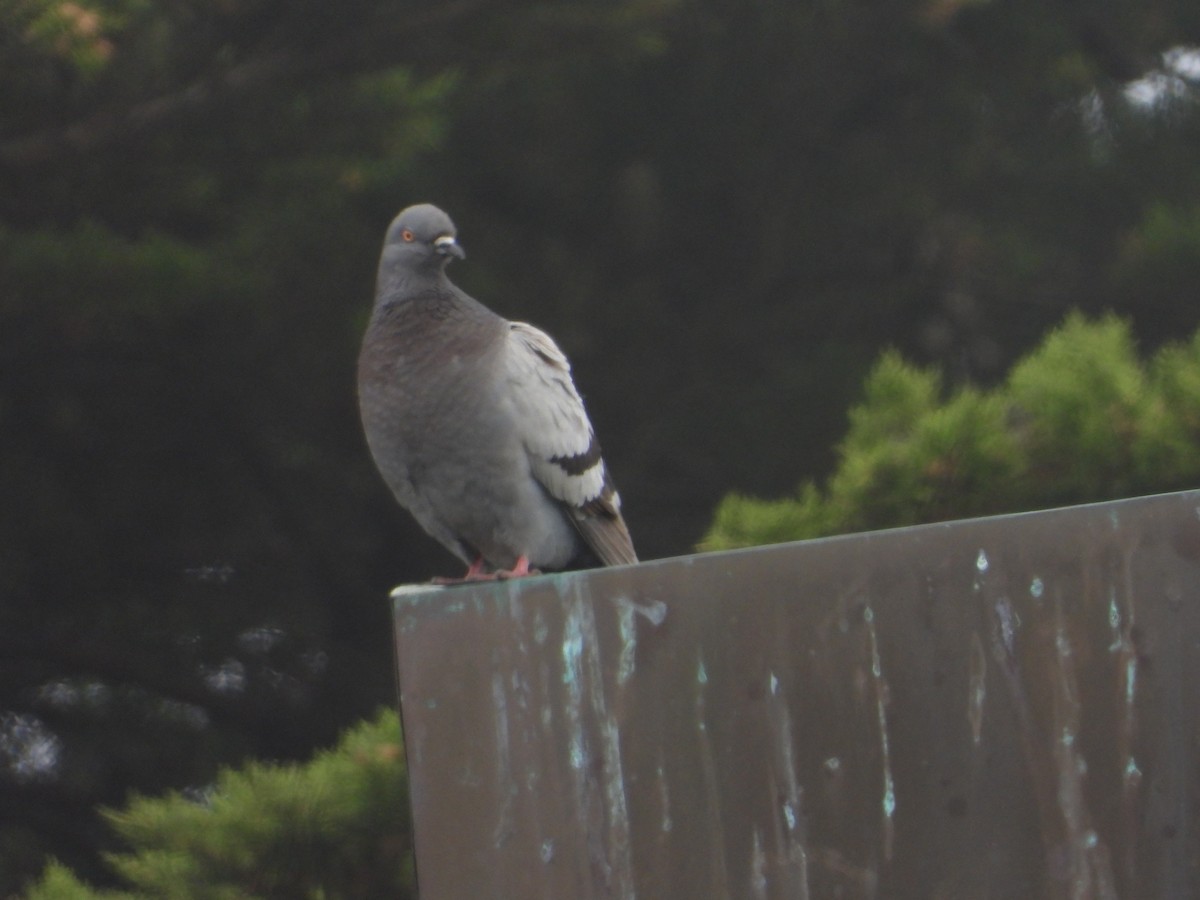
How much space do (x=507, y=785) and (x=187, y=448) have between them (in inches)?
154

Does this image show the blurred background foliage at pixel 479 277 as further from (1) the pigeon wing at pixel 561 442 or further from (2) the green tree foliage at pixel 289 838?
(2) the green tree foliage at pixel 289 838

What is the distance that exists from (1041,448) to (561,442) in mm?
934

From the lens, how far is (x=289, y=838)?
115 inches

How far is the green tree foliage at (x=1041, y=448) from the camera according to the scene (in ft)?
→ 9.75

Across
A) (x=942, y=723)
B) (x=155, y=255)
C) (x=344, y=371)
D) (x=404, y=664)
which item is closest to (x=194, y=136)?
(x=155, y=255)

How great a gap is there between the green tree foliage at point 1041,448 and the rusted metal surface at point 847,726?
4.40 ft

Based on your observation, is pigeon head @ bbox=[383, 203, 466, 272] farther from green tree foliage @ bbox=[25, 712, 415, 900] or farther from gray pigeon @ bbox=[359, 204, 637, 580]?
green tree foliage @ bbox=[25, 712, 415, 900]

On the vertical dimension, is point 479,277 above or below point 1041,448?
above

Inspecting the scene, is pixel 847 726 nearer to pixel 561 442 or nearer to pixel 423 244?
pixel 561 442

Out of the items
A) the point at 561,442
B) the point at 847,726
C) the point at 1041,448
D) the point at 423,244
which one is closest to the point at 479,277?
the point at 423,244

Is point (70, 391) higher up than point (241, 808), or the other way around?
point (70, 391)

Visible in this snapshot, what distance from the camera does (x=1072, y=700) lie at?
5.40 ft

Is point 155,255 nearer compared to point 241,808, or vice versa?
point 241,808

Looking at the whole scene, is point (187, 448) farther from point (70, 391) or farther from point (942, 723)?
point (942, 723)
